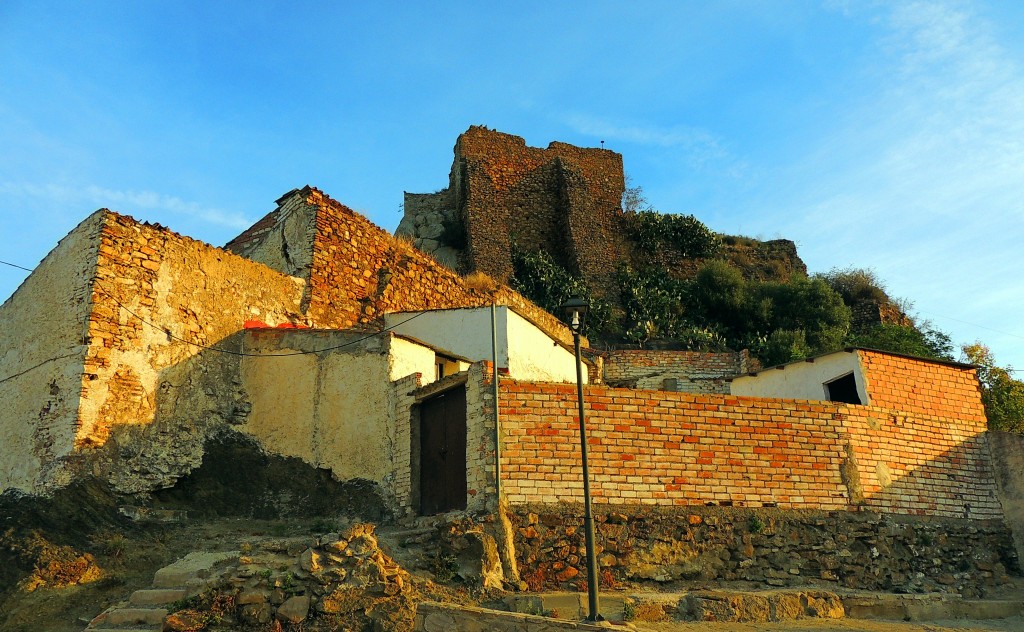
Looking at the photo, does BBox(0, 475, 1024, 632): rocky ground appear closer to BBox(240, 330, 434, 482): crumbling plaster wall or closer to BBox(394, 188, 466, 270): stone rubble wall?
BBox(240, 330, 434, 482): crumbling plaster wall

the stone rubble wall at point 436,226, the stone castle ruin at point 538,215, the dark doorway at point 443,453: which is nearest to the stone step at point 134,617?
the dark doorway at point 443,453

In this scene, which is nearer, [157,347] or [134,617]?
[134,617]

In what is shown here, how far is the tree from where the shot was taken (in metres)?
20.5

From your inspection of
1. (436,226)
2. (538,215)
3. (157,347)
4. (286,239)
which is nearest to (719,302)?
(538,215)

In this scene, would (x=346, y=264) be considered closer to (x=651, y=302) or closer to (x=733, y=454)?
(x=733, y=454)

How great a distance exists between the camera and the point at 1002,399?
21.3 m

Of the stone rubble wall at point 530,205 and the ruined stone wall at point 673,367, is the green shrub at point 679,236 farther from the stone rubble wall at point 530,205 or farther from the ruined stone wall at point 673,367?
the ruined stone wall at point 673,367

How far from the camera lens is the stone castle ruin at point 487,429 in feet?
40.0

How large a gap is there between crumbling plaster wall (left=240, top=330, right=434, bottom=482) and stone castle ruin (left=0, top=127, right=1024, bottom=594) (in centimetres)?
3

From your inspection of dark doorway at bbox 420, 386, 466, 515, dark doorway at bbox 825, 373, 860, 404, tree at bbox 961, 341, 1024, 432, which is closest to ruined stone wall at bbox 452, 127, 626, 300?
tree at bbox 961, 341, 1024, 432

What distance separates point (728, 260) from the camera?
35.6 m

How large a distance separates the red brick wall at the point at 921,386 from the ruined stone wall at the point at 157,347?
418 inches

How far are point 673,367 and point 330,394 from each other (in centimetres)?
1375

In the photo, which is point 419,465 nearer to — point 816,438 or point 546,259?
point 816,438
